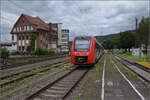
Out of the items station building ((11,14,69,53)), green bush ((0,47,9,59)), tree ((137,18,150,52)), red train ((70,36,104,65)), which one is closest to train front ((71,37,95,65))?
red train ((70,36,104,65))

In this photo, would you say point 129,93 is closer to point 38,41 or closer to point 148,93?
point 148,93

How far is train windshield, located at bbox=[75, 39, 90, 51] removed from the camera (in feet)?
44.3

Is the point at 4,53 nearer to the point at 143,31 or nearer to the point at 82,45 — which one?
the point at 82,45

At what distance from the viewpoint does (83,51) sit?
43.6 feet

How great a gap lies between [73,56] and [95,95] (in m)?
7.75

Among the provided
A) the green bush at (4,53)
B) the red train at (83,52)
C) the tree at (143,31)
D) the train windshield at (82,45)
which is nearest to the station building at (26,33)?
the tree at (143,31)

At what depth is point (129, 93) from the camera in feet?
20.0

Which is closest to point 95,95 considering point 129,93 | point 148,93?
point 129,93

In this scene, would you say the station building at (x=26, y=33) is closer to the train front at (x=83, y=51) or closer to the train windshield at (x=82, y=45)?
the train windshield at (x=82, y=45)

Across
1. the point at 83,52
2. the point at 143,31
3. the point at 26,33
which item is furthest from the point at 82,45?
the point at 26,33

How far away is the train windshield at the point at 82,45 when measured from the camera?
44.3 feet

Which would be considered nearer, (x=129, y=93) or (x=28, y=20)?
(x=129, y=93)

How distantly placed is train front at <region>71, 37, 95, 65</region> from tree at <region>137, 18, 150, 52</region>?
71.5ft

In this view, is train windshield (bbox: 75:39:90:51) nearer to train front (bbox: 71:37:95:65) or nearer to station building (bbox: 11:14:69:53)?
train front (bbox: 71:37:95:65)
